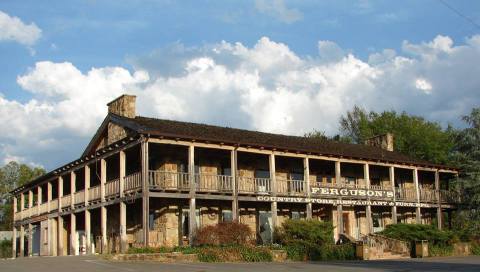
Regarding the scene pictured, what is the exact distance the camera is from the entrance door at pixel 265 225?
105 ft

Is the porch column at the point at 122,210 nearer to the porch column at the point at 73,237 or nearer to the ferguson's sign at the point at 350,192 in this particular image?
the porch column at the point at 73,237

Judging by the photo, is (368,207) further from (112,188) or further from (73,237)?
(73,237)

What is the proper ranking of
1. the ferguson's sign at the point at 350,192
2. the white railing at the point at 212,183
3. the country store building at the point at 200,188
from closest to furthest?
the country store building at the point at 200,188
the white railing at the point at 212,183
the ferguson's sign at the point at 350,192

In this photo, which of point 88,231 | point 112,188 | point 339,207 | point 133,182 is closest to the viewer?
point 133,182

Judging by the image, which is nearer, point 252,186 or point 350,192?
point 252,186

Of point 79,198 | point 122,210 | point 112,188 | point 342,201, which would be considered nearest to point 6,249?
point 79,198

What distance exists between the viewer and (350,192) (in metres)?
33.7

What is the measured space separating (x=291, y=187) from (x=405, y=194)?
29.3ft

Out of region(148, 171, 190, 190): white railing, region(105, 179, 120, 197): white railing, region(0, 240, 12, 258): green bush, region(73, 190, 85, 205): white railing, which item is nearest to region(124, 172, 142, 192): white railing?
region(148, 171, 190, 190): white railing

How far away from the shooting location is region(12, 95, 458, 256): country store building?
2756cm

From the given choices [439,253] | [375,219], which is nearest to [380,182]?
[375,219]

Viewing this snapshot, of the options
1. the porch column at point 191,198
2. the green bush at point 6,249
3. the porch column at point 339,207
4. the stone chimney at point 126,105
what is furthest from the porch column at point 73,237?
the porch column at point 339,207

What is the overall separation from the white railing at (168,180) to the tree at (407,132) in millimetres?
35022

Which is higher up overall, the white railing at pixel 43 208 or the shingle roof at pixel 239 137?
the shingle roof at pixel 239 137
